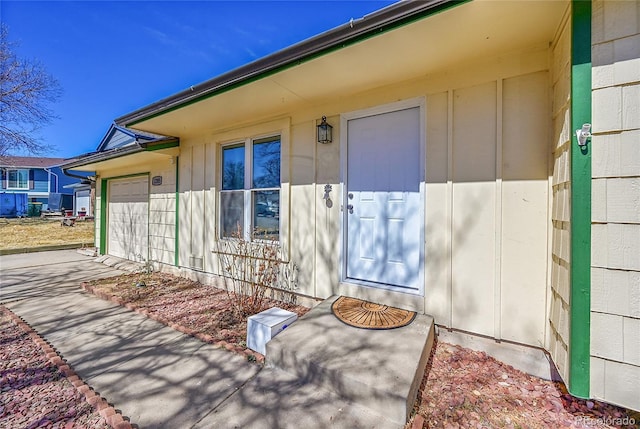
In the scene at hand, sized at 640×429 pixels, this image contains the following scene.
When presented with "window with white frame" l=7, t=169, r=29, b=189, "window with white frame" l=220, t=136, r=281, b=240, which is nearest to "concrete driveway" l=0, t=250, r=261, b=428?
"window with white frame" l=220, t=136, r=281, b=240

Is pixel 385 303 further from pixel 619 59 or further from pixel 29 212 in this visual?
pixel 29 212

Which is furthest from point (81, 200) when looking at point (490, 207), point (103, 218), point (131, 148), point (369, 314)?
point (490, 207)

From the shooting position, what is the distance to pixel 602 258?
161 centimetres

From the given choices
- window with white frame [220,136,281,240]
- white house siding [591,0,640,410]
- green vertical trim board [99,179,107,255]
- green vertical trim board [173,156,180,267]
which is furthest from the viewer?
green vertical trim board [99,179,107,255]

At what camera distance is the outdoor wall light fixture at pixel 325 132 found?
11.4 ft

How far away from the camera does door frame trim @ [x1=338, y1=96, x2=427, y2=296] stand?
2869 mm

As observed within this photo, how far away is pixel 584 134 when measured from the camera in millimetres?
1627

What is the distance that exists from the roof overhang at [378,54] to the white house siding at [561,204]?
0.33m

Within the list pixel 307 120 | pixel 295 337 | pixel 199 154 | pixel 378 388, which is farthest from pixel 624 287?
pixel 199 154

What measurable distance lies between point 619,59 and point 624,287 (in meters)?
1.31

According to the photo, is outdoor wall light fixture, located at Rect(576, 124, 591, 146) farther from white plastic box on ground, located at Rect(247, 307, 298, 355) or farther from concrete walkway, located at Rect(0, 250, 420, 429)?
white plastic box on ground, located at Rect(247, 307, 298, 355)

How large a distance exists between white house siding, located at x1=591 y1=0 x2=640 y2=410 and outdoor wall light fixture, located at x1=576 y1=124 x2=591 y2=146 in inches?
1.7

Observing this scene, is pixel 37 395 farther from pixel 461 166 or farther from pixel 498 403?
pixel 461 166

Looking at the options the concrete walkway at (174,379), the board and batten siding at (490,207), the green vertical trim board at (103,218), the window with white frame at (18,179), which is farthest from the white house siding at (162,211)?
the window with white frame at (18,179)
